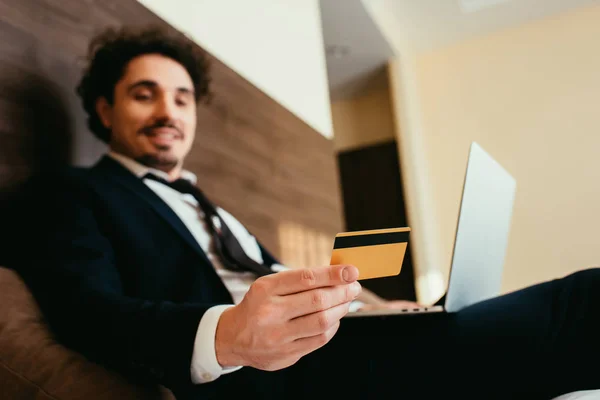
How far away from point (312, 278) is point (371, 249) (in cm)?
8

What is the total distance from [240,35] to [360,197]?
99.4 inches

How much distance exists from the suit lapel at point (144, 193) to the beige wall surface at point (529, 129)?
3.08 metres

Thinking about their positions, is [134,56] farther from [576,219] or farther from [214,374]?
[576,219]

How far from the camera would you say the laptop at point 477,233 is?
2.80ft

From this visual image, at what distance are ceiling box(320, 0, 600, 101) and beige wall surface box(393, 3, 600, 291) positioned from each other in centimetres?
11

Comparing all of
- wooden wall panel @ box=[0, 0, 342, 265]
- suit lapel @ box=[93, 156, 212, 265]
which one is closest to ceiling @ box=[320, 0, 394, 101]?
wooden wall panel @ box=[0, 0, 342, 265]

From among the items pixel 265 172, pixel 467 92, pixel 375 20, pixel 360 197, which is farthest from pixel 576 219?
pixel 265 172

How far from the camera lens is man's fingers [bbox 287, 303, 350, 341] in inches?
23.4

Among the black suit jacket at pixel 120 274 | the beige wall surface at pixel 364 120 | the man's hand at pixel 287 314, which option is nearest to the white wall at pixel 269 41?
the black suit jacket at pixel 120 274

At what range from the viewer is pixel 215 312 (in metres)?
0.65

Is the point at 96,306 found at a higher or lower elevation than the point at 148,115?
lower

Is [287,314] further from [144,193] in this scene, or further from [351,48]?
[351,48]

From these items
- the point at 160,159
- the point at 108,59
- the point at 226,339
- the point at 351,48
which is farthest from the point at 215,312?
the point at 351,48

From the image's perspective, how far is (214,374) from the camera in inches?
25.7
